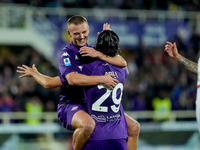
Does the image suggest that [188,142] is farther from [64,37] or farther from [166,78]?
[64,37]

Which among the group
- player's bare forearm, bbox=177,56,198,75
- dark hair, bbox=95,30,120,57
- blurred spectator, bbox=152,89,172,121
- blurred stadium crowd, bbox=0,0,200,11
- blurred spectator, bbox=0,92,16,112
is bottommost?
blurred spectator, bbox=152,89,172,121

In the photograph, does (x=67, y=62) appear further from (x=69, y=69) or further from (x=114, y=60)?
(x=114, y=60)

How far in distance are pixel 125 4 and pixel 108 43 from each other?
12926mm

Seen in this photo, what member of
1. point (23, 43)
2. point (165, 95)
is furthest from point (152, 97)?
point (23, 43)

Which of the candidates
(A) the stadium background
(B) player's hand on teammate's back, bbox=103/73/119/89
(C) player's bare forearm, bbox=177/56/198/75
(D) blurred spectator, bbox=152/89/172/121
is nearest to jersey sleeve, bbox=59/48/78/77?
(B) player's hand on teammate's back, bbox=103/73/119/89

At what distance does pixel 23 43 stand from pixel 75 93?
38.1ft

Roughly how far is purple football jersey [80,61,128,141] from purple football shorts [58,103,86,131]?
23 cm


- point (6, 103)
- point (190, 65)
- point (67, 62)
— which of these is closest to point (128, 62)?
point (6, 103)

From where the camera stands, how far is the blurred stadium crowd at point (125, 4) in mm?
17438

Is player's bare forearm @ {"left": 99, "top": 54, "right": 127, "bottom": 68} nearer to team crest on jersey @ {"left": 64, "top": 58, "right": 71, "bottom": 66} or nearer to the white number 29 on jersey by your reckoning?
the white number 29 on jersey

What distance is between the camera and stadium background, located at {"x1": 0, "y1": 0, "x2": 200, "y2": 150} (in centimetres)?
1250

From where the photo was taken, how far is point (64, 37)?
52.9 feet

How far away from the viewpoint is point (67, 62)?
598 cm

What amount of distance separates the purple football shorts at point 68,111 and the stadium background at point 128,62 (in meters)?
5.46
